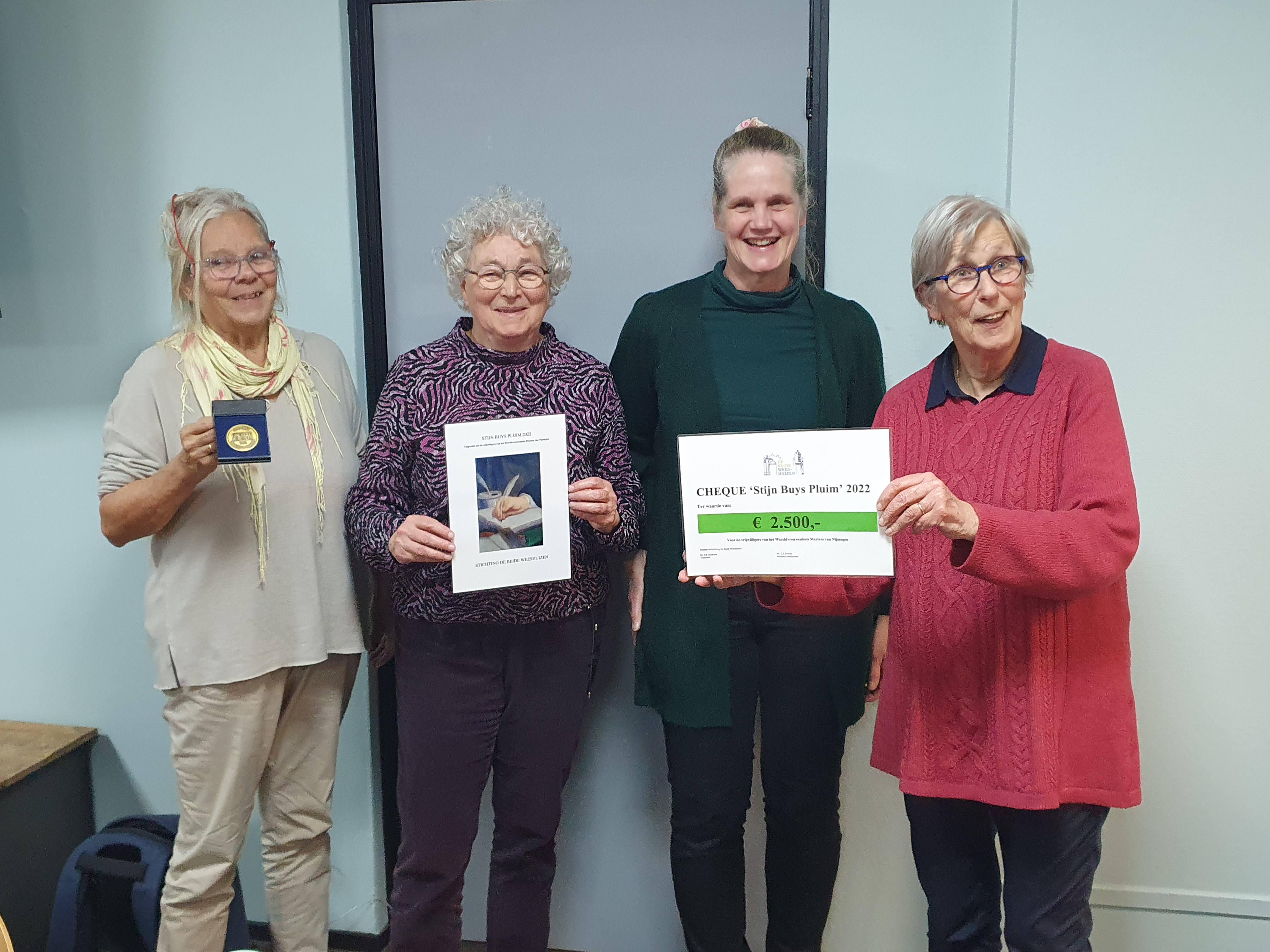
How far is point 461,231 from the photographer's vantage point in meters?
1.72

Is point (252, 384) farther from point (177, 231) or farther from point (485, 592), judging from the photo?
point (485, 592)

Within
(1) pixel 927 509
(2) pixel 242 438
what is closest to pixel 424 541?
(2) pixel 242 438

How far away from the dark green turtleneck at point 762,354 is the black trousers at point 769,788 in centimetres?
35

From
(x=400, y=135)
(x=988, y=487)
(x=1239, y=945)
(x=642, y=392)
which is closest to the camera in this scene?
(x=988, y=487)

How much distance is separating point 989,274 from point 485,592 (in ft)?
3.31

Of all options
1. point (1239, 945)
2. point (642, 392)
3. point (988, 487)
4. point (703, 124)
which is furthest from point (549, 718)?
point (1239, 945)

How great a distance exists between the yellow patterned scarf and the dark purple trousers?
341 mm

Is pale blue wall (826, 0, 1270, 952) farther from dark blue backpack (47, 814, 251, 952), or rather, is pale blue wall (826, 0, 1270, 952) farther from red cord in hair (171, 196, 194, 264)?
dark blue backpack (47, 814, 251, 952)

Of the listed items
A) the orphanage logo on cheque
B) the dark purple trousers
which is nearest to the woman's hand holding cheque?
the orphanage logo on cheque

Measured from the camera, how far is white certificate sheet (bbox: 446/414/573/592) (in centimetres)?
157

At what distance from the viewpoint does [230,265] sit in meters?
1.71

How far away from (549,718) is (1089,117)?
158cm

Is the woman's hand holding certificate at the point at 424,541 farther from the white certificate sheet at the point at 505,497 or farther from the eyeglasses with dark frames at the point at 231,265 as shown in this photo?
the eyeglasses with dark frames at the point at 231,265

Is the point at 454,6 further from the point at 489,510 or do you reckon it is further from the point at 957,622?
the point at 957,622
